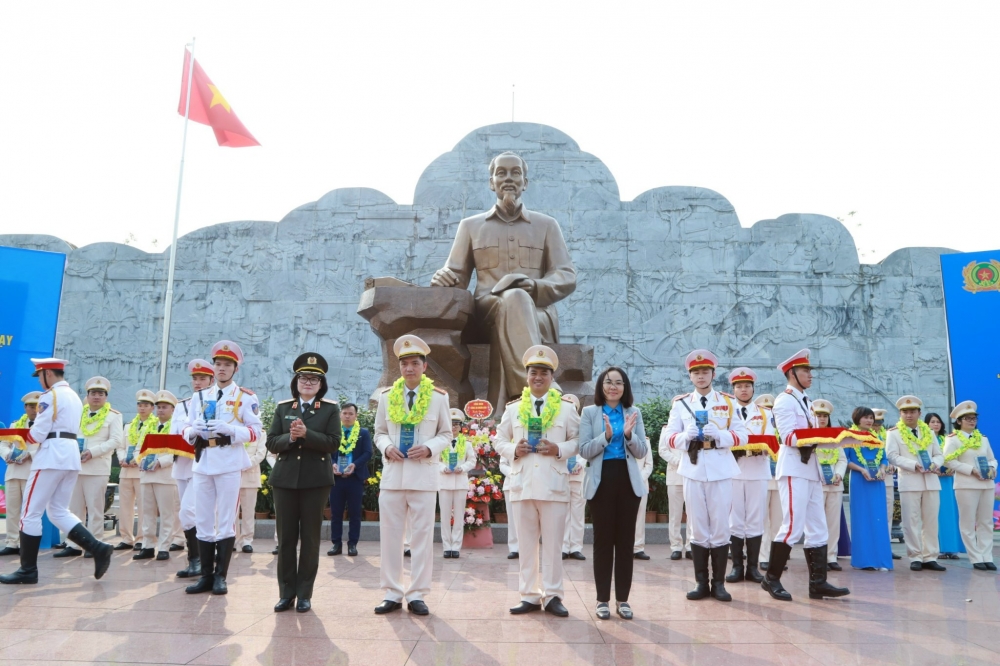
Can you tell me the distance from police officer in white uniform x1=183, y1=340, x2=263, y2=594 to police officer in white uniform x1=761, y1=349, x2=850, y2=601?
356 centimetres

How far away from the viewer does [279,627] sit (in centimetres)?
424

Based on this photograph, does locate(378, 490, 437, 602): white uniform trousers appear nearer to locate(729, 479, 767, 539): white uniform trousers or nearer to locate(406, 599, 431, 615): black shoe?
locate(406, 599, 431, 615): black shoe

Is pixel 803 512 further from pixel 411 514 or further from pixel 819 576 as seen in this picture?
pixel 411 514

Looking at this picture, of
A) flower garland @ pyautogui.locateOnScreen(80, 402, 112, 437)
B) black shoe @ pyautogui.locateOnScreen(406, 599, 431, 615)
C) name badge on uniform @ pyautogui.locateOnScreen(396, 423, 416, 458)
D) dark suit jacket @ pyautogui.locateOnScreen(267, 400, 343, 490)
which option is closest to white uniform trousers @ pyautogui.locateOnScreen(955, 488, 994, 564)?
black shoe @ pyautogui.locateOnScreen(406, 599, 431, 615)

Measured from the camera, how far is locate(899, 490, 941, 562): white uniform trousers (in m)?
7.54

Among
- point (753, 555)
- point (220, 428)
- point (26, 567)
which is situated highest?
point (220, 428)

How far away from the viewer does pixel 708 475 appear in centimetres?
525

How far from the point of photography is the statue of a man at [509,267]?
27.8 feet

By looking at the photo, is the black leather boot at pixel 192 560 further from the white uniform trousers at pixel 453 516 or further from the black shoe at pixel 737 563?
the black shoe at pixel 737 563

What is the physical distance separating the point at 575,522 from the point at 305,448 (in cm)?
361

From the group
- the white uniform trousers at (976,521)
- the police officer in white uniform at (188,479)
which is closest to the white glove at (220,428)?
the police officer in white uniform at (188,479)

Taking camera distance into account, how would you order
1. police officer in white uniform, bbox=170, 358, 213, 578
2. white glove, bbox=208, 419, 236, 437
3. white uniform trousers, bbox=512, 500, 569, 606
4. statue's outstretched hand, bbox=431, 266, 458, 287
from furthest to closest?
statue's outstretched hand, bbox=431, 266, 458, 287
police officer in white uniform, bbox=170, 358, 213, 578
white glove, bbox=208, 419, 236, 437
white uniform trousers, bbox=512, 500, 569, 606

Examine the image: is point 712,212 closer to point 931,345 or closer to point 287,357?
point 931,345

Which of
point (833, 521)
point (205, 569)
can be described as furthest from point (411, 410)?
point (833, 521)
